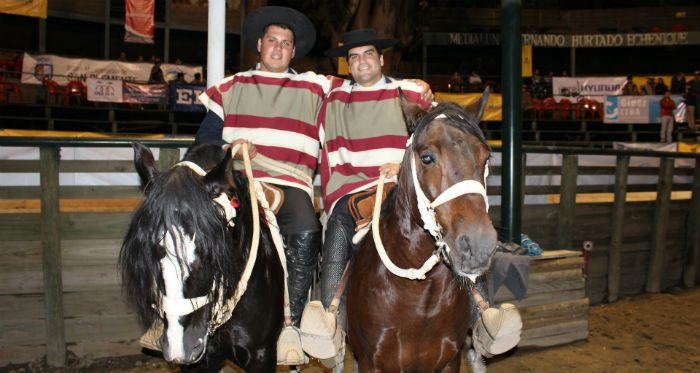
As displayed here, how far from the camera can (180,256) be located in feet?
6.81

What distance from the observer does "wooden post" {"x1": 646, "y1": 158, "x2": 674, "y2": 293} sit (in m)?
7.48

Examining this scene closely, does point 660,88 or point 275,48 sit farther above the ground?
point 660,88

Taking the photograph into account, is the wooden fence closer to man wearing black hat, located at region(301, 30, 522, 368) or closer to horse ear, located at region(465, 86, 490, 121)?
man wearing black hat, located at region(301, 30, 522, 368)

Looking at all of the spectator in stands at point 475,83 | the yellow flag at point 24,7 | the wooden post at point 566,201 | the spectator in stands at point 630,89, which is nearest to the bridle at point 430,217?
the wooden post at point 566,201

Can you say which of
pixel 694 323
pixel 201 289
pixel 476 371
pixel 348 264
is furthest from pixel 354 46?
pixel 694 323

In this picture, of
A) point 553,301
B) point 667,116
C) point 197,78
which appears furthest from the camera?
point 667,116

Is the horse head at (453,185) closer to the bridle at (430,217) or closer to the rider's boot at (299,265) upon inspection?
the bridle at (430,217)

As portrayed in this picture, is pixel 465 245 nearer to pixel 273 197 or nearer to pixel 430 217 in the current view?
pixel 430 217

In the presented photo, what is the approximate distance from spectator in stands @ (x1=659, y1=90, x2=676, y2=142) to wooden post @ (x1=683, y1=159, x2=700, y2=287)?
1088 centimetres

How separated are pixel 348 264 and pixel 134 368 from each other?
2.91 m

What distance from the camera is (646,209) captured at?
24.6ft

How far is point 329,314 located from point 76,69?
52.6 ft

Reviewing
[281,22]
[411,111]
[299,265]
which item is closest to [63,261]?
[299,265]

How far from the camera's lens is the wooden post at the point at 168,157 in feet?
15.9
